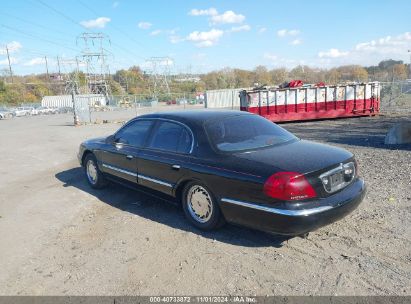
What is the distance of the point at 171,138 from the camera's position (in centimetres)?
485

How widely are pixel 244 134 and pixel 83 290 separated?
259 cm

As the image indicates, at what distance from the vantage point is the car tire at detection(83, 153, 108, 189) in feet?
21.1

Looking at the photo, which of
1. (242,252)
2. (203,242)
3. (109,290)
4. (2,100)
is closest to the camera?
(109,290)

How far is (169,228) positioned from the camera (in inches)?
182

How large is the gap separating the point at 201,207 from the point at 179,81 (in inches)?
4099

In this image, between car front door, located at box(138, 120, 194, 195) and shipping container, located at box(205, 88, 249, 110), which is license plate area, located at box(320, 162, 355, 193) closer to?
car front door, located at box(138, 120, 194, 195)

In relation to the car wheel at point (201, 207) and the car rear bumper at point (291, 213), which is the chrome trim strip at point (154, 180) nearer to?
the car wheel at point (201, 207)

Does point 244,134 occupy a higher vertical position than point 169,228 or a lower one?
higher

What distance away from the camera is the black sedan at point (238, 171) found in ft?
11.7

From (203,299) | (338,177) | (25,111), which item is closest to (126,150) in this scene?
(203,299)

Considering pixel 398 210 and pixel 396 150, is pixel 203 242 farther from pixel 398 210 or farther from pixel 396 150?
pixel 396 150

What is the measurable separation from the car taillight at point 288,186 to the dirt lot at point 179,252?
67cm

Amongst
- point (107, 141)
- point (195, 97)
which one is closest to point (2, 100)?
point (195, 97)

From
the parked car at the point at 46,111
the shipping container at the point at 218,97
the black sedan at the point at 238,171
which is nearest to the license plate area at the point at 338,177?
the black sedan at the point at 238,171
